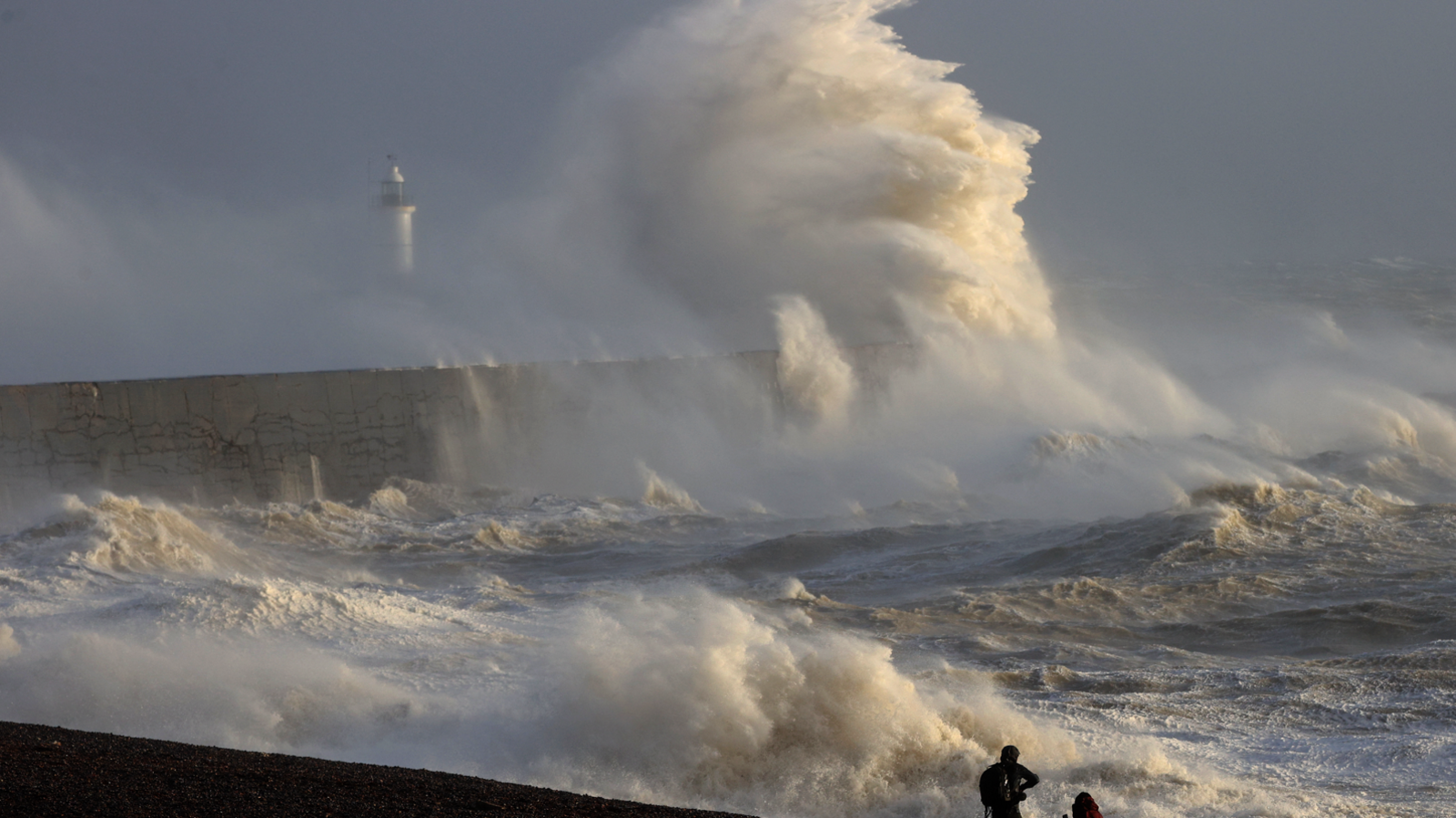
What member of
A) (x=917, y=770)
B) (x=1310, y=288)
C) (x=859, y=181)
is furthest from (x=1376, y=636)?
(x=1310, y=288)

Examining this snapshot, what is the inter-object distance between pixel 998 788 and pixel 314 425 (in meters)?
10.8

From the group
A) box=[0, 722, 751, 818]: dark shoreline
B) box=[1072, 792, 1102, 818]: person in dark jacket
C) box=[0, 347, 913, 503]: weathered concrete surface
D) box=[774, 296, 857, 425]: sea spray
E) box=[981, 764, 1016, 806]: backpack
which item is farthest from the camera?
box=[774, 296, 857, 425]: sea spray

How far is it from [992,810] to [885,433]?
44.0 feet

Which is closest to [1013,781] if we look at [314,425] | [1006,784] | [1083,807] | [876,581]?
[1006,784]

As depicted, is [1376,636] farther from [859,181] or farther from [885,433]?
[859,181]

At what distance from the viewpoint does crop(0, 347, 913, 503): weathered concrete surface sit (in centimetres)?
1223

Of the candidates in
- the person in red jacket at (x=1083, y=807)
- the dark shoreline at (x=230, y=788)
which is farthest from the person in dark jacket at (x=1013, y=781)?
the dark shoreline at (x=230, y=788)

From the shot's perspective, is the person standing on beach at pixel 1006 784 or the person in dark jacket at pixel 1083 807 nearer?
the person in dark jacket at pixel 1083 807

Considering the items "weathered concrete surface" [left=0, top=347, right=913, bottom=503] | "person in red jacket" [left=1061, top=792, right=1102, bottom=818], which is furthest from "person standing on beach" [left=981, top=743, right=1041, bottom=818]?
"weathered concrete surface" [left=0, top=347, right=913, bottom=503]

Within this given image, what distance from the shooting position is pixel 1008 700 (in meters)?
6.86

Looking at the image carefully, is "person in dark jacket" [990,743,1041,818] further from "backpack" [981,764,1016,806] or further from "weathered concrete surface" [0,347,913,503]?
"weathered concrete surface" [0,347,913,503]

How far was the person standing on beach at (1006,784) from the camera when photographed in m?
4.18

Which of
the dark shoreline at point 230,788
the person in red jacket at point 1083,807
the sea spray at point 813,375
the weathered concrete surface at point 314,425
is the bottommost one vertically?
the person in red jacket at point 1083,807

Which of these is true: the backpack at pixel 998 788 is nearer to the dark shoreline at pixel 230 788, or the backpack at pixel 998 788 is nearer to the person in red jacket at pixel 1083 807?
the person in red jacket at pixel 1083 807
